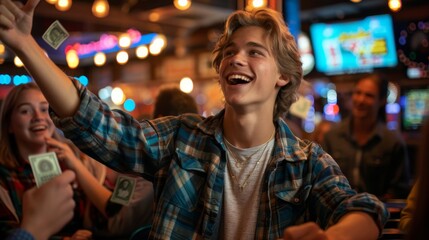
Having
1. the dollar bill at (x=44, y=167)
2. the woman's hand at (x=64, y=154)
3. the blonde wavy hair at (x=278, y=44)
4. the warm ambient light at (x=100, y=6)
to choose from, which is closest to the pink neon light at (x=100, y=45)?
the warm ambient light at (x=100, y=6)

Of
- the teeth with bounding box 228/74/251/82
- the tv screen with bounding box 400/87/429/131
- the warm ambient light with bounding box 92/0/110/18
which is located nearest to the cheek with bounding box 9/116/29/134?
the teeth with bounding box 228/74/251/82

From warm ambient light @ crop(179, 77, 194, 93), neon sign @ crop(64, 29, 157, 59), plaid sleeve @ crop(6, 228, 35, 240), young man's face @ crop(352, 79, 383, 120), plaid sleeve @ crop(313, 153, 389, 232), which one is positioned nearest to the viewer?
plaid sleeve @ crop(6, 228, 35, 240)

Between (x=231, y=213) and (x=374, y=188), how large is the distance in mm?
2335

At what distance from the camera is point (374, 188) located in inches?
148

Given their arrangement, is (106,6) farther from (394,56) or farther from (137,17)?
(394,56)

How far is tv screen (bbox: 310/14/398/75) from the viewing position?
605 cm

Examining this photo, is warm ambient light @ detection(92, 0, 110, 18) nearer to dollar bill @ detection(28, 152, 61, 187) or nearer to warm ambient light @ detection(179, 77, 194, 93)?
warm ambient light @ detection(179, 77, 194, 93)

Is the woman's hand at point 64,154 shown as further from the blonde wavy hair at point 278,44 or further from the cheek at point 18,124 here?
the blonde wavy hair at point 278,44

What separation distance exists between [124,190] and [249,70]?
0.92 m

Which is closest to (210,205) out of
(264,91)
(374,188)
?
(264,91)

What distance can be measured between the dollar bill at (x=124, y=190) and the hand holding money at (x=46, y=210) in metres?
1.14

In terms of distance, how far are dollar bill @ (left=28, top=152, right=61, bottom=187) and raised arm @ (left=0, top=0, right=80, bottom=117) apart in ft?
2.01

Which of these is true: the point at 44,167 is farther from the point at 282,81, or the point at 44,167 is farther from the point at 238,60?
the point at 282,81

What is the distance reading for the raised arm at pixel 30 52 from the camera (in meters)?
1.40
